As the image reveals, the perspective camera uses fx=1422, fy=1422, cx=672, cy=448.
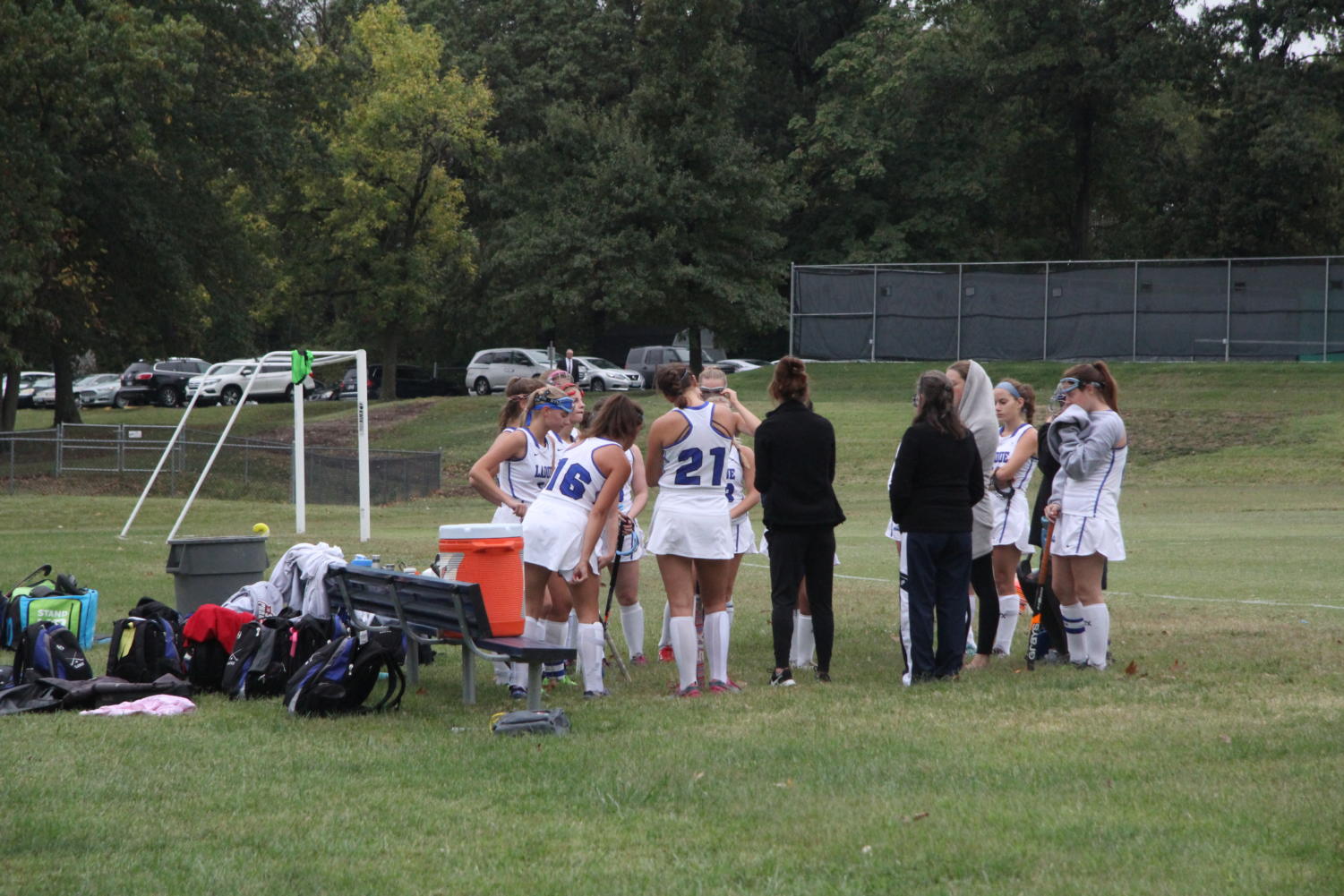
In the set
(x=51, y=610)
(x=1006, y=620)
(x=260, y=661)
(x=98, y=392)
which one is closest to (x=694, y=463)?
(x=260, y=661)

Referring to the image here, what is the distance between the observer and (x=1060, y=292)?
3881cm

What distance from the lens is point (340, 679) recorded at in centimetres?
738

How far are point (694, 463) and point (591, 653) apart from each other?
1.19 meters

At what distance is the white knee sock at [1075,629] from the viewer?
8617 mm

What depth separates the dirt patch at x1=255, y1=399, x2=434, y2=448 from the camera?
39031 millimetres

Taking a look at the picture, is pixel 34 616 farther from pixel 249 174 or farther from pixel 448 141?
pixel 448 141

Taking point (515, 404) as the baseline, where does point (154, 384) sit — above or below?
below

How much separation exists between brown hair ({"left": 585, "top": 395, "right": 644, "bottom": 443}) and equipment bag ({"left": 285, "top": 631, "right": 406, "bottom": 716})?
1.64 meters

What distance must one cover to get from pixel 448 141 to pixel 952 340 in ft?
64.1

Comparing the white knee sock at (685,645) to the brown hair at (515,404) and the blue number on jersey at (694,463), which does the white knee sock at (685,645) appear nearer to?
the blue number on jersey at (694,463)

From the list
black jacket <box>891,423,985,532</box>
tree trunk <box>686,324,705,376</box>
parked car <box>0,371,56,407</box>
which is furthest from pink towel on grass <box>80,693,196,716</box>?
parked car <box>0,371,56,407</box>

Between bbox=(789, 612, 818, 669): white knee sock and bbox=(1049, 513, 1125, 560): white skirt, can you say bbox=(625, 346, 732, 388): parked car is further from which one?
bbox=(1049, 513, 1125, 560): white skirt

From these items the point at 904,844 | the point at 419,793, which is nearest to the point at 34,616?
the point at 419,793

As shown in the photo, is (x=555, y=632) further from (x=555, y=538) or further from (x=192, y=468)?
(x=192, y=468)
